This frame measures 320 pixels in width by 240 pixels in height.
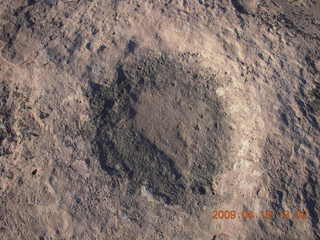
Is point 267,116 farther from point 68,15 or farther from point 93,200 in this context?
point 68,15

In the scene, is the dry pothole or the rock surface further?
the dry pothole

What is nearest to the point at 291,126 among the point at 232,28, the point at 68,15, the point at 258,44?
the point at 258,44
